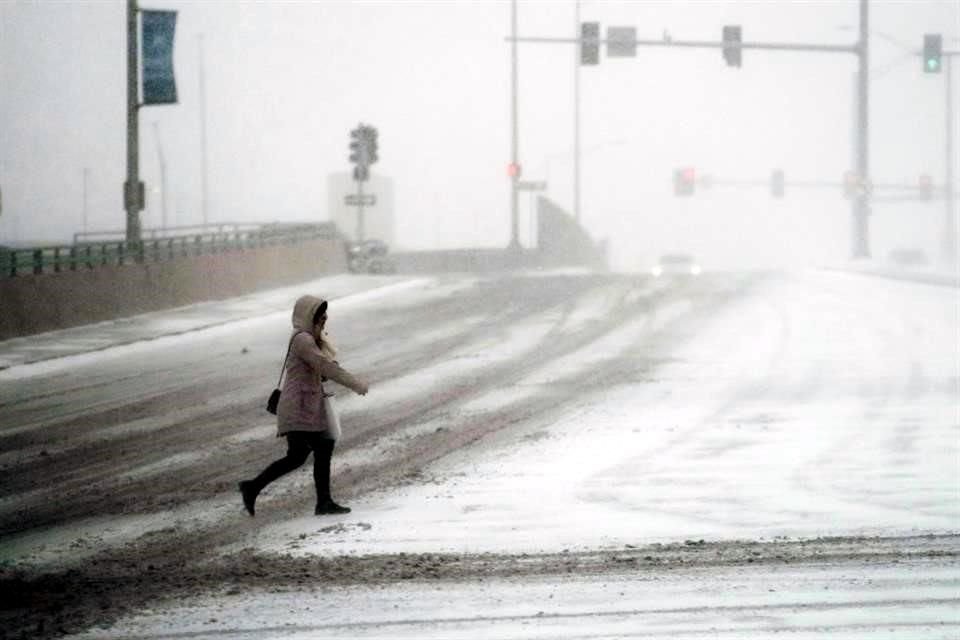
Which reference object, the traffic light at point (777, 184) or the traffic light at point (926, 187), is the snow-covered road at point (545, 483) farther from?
the traffic light at point (777, 184)

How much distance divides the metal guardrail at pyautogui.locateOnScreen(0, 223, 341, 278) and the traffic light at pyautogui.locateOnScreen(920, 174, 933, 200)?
1367 inches

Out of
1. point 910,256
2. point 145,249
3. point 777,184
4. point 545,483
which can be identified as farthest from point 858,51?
point 910,256

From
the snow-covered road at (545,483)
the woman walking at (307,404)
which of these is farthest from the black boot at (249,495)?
the snow-covered road at (545,483)

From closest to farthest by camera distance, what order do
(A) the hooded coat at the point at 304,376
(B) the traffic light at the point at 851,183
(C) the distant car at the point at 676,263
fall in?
(A) the hooded coat at the point at 304,376 < (B) the traffic light at the point at 851,183 < (C) the distant car at the point at 676,263

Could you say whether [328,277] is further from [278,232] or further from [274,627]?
[274,627]

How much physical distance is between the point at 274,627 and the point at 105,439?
30.2 ft

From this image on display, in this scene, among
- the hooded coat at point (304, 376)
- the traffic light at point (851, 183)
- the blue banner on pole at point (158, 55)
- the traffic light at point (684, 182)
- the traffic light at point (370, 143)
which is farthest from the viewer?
the traffic light at point (684, 182)

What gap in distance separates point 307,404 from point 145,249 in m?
23.5

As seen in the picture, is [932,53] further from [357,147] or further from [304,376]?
[304,376]

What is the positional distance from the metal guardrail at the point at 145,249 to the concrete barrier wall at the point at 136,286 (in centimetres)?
32

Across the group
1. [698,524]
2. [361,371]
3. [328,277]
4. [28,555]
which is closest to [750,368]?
[361,371]

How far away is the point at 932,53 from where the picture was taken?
44.8 meters

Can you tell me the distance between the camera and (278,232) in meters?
48.2

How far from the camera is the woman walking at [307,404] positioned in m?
13.0
